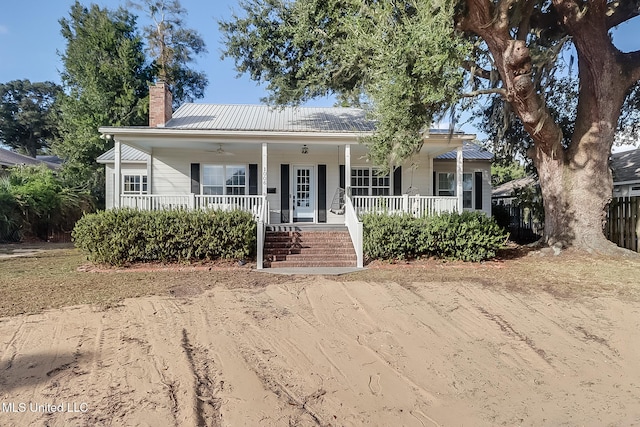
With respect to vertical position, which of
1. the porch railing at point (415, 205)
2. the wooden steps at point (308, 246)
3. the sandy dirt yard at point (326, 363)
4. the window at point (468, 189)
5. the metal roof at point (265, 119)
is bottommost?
the sandy dirt yard at point (326, 363)

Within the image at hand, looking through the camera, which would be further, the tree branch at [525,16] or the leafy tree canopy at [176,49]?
the leafy tree canopy at [176,49]

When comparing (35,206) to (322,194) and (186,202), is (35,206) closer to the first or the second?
(186,202)

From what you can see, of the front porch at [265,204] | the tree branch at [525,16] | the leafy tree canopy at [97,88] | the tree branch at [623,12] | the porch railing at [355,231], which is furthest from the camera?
the leafy tree canopy at [97,88]

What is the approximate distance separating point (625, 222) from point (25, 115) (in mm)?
54056

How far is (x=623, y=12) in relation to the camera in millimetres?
10883

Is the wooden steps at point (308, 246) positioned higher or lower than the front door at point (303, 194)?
lower

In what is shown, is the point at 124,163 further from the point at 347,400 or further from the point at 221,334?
the point at 347,400

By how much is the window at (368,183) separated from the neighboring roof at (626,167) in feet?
26.7

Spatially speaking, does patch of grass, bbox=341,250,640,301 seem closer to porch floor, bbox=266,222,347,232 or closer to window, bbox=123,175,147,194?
porch floor, bbox=266,222,347,232

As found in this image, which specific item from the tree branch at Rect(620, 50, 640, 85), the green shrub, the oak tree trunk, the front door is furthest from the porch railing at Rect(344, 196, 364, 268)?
the green shrub

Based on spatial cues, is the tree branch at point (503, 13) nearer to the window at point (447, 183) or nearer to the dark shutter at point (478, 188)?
the window at point (447, 183)

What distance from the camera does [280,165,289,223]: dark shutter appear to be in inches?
559

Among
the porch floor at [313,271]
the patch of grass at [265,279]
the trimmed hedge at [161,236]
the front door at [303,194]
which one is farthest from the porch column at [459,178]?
the trimmed hedge at [161,236]

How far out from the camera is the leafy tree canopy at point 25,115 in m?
43.4
